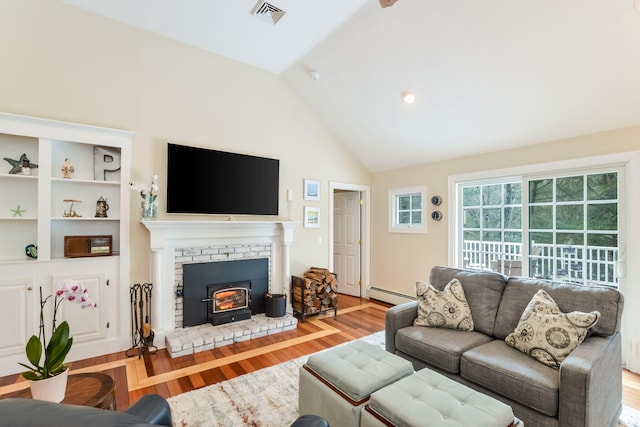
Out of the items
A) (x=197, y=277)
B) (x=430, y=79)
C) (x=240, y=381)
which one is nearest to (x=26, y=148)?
(x=197, y=277)

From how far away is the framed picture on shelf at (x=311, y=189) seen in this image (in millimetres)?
4770

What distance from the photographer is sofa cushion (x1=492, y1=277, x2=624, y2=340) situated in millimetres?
2101

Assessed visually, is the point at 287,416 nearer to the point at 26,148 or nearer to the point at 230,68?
the point at 26,148

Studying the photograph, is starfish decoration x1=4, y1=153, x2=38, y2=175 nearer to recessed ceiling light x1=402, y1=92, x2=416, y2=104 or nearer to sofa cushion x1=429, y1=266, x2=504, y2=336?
recessed ceiling light x1=402, y1=92, x2=416, y2=104

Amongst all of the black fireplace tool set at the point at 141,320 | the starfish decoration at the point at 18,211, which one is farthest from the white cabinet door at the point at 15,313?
the black fireplace tool set at the point at 141,320

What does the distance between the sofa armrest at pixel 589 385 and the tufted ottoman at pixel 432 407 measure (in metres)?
0.42

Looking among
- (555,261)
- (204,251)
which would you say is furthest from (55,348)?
(555,261)

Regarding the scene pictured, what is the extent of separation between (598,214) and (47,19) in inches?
235

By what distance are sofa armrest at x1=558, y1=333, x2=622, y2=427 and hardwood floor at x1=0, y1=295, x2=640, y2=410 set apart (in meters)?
0.77

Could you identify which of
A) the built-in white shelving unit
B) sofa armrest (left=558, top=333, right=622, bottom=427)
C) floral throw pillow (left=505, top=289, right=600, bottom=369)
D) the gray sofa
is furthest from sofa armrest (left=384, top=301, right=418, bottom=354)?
the built-in white shelving unit

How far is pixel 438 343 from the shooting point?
238cm

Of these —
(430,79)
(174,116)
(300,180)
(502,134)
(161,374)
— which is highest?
(430,79)

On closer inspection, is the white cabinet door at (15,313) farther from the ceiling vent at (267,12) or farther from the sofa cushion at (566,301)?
the sofa cushion at (566,301)

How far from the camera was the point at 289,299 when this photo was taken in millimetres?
4438
